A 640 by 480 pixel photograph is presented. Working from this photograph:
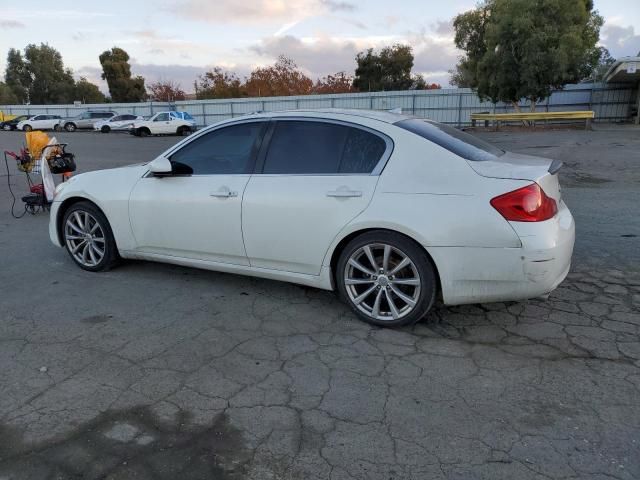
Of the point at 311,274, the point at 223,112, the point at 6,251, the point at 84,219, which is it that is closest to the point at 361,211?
the point at 311,274

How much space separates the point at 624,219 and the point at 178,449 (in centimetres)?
668

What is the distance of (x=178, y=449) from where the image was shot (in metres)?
2.59

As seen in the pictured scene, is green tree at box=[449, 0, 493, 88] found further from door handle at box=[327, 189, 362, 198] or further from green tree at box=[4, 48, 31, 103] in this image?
green tree at box=[4, 48, 31, 103]

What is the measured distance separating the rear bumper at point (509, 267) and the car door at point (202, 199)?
171cm

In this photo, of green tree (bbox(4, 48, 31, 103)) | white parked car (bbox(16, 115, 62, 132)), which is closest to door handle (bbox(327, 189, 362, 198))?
white parked car (bbox(16, 115, 62, 132))

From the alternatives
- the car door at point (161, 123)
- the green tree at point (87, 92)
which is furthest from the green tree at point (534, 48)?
the green tree at point (87, 92)

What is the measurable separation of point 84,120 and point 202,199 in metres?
41.5

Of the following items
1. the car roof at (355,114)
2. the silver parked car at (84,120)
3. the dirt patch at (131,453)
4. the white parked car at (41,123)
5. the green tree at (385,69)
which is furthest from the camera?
the green tree at (385,69)

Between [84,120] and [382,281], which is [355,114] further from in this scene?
[84,120]

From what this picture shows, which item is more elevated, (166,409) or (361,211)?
(361,211)

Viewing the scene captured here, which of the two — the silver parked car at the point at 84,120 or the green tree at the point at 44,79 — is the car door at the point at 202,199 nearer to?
the silver parked car at the point at 84,120

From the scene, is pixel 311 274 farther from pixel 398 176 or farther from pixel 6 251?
pixel 6 251

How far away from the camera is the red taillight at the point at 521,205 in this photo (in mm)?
3416

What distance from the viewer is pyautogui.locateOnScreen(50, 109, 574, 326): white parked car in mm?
3480
